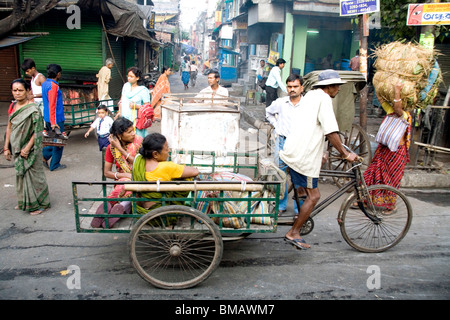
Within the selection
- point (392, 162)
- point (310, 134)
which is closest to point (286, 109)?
point (310, 134)

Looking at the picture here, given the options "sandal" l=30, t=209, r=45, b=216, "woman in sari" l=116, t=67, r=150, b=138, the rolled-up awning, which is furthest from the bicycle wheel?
the rolled-up awning

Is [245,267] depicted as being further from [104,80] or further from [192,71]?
[192,71]

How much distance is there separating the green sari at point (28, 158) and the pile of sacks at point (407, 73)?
4600 mm

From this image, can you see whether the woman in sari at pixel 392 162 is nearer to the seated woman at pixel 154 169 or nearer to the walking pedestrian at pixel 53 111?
the seated woman at pixel 154 169

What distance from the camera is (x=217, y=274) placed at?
362cm

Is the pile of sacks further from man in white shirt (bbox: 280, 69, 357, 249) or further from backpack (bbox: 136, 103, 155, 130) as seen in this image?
backpack (bbox: 136, 103, 155, 130)

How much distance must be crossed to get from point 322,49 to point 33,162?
1414 cm

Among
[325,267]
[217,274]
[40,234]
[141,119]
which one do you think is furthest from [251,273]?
[141,119]

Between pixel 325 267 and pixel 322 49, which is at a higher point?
pixel 322 49

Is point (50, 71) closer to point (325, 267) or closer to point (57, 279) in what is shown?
point (57, 279)

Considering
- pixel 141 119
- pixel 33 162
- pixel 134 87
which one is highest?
pixel 134 87

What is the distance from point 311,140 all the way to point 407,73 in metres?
2.39
